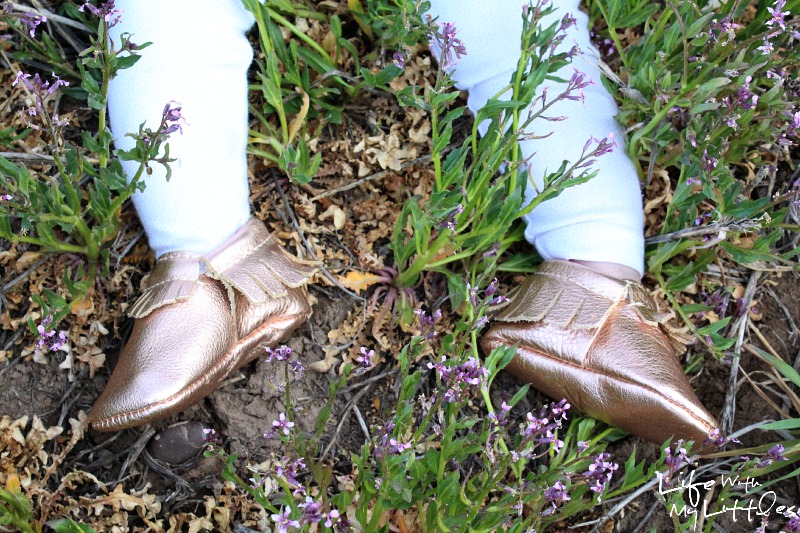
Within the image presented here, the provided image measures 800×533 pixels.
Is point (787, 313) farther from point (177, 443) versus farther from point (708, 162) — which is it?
point (177, 443)

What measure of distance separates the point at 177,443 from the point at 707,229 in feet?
3.46

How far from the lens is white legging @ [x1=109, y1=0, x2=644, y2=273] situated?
1333mm

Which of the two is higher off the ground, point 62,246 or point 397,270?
point 62,246

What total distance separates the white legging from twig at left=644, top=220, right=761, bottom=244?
2.5 inches

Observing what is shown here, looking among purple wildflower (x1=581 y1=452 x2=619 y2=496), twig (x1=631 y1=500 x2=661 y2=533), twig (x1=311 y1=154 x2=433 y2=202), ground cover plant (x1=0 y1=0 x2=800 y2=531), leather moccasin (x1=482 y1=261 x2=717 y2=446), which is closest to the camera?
purple wildflower (x1=581 y1=452 x2=619 y2=496)

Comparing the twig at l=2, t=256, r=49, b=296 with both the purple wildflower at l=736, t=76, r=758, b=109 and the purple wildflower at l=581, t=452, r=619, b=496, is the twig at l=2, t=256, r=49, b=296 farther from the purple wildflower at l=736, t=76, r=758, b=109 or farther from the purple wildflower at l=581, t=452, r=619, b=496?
the purple wildflower at l=736, t=76, r=758, b=109

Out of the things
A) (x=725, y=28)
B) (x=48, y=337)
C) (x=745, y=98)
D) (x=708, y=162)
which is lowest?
(x=48, y=337)

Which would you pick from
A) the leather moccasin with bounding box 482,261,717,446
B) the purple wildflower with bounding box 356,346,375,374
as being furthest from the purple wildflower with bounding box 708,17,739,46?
the purple wildflower with bounding box 356,346,375,374

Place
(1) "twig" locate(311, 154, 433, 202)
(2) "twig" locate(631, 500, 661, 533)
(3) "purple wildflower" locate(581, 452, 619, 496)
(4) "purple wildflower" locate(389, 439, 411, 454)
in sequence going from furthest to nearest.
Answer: (1) "twig" locate(311, 154, 433, 202), (2) "twig" locate(631, 500, 661, 533), (3) "purple wildflower" locate(581, 452, 619, 496), (4) "purple wildflower" locate(389, 439, 411, 454)

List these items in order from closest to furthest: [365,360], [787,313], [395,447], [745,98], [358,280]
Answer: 1. [395,447]
2. [365,360]
3. [745,98]
4. [358,280]
5. [787,313]

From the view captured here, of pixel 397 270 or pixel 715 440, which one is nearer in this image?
pixel 715 440

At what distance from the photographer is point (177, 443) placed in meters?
1.43

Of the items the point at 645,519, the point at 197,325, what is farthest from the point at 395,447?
the point at 645,519

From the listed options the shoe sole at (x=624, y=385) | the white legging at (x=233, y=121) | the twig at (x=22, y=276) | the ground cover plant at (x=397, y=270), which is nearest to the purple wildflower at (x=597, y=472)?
the ground cover plant at (x=397, y=270)
